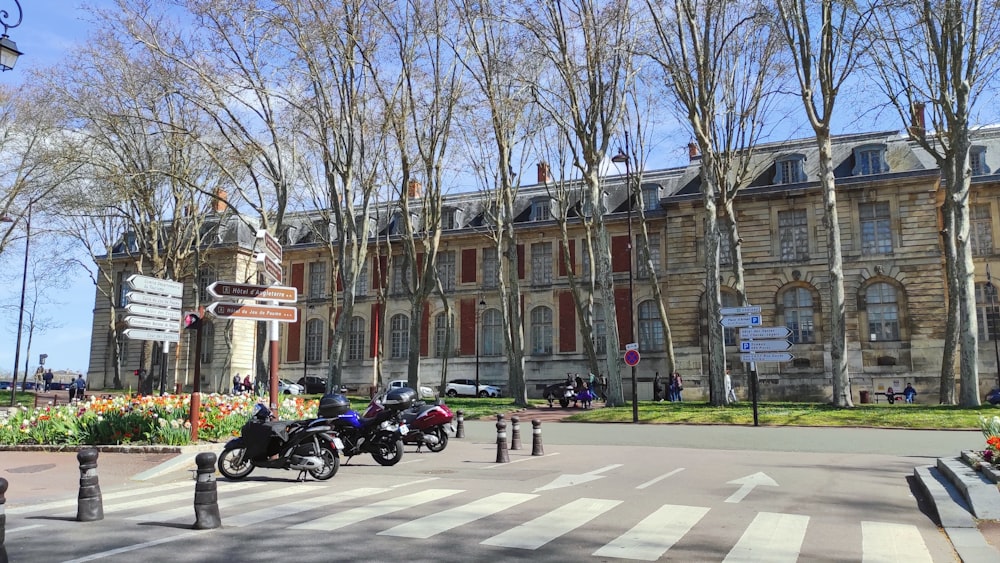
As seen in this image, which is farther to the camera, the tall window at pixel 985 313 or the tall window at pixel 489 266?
the tall window at pixel 489 266

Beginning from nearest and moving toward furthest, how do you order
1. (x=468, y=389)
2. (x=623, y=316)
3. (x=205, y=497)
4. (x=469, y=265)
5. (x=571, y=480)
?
(x=205, y=497) < (x=571, y=480) < (x=623, y=316) < (x=468, y=389) < (x=469, y=265)

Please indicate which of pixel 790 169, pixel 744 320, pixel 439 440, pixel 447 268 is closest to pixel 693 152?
pixel 790 169

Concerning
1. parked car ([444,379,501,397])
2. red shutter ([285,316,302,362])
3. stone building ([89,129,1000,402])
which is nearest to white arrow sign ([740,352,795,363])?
stone building ([89,129,1000,402])

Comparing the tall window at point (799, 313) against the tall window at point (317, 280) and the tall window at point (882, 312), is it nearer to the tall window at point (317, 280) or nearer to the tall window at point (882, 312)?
the tall window at point (882, 312)

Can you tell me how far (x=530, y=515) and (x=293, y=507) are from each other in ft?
8.43

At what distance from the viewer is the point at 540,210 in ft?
154

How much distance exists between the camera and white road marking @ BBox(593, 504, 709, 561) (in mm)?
5812

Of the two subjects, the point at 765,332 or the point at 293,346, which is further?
the point at 293,346

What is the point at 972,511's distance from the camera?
7.39 m

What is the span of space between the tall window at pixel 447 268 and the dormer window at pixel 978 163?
2887 centimetres

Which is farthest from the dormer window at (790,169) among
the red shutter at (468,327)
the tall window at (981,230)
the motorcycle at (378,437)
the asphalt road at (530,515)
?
the motorcycle at (378,437)

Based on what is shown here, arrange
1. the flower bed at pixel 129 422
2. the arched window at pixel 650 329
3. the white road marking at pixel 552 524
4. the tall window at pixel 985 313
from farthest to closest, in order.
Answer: the arched window at pixel 650 329
the tall window at pixel 985 313
the flower bed at pixel 129 422
the white road marking at pixel 552 524

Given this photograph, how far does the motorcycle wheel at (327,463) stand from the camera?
409 inches

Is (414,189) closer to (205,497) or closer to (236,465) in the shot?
(236,465)
